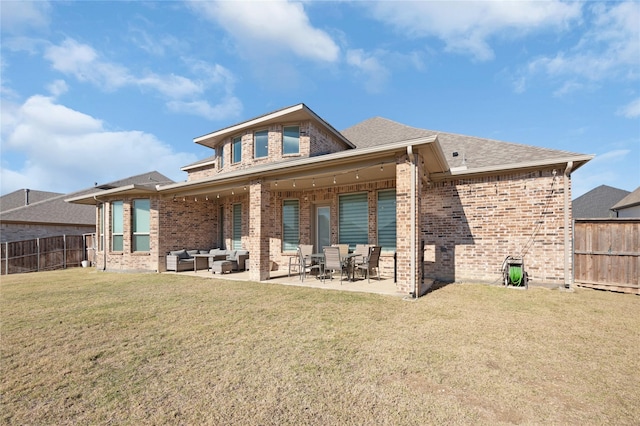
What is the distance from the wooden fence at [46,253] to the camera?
1358 cm

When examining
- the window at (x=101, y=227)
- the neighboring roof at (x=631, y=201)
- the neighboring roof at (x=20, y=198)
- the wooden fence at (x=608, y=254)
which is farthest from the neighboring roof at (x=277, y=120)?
the neighboring roof at (x=631, y=201)

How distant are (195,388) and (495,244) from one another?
8.17m

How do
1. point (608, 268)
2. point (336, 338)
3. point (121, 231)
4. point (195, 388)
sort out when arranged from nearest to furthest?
1. point (195, 388)
2. point (336, 338)
3. point (608, 268)
4. point (121, 231)

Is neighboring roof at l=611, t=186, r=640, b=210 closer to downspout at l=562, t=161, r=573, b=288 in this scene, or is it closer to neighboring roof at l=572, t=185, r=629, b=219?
neighboring roof at l=572, t=185, r=629, b=219

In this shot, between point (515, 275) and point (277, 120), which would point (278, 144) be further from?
point (515, 275)

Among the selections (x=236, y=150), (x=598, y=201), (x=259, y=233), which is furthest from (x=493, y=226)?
(x=598, y=201)

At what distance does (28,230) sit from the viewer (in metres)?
17.8

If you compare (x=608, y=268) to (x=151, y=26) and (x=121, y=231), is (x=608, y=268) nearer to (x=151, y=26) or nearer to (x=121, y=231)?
(x=151, y=26)

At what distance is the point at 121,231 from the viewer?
12.0 metres

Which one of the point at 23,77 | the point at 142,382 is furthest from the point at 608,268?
the point at 23,77

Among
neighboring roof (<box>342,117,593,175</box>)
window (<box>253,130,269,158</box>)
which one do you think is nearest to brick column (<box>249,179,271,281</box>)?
window (<box>253,130,269,158</box>)

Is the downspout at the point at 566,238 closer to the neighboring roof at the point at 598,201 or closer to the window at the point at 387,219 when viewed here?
the window at the point at 387,219

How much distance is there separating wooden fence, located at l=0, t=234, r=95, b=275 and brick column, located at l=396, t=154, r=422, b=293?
17.1 meters

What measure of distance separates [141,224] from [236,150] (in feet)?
16.2
